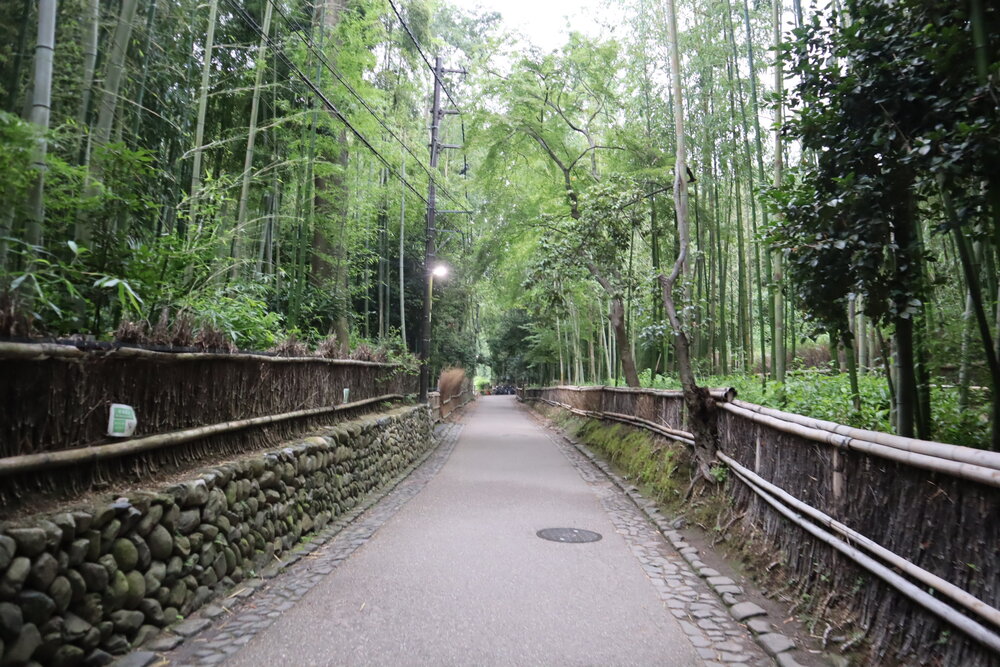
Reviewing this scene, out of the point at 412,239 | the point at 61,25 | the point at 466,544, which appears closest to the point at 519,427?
the point at 412,239

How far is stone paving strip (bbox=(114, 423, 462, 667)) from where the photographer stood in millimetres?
2754

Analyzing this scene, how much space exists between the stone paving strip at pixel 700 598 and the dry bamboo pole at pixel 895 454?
1.03m

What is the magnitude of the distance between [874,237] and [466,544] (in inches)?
142

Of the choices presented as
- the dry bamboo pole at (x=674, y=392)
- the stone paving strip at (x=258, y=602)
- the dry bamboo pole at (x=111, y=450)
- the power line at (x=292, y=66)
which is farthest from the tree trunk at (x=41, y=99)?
the dry bamboo pole at (x=674, y=392)

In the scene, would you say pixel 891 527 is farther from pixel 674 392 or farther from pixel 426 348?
pixel 426 348

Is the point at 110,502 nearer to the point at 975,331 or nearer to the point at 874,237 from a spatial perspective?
the point at 874,237

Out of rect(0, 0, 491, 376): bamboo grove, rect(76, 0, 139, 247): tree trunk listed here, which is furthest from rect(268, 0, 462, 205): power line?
rect(76, 0, 139, 247): tree trunk

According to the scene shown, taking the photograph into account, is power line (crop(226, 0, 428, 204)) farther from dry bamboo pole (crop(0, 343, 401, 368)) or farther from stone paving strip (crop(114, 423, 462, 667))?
stone paving strip (crop(114, 423, 462, 667))

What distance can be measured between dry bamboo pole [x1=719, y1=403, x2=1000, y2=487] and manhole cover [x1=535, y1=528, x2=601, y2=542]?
186 cm

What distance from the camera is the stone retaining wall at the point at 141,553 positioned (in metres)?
2.15

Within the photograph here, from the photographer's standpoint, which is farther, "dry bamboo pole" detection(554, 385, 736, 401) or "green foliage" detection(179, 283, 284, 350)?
"dry bamboo pole" detection(554, 385, 736, 401)

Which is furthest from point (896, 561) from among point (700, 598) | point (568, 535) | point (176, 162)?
point (176, 162)

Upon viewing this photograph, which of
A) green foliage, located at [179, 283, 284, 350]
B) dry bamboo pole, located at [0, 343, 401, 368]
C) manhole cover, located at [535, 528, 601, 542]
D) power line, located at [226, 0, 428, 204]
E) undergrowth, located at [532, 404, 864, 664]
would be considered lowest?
manhole cover, located at [535, 528, 601, 542]

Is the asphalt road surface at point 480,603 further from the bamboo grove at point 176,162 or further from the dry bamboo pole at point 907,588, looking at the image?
the bamboo grove at point 176,162
